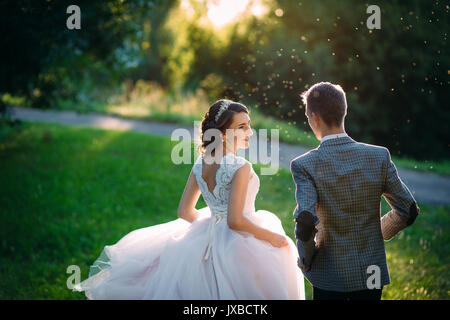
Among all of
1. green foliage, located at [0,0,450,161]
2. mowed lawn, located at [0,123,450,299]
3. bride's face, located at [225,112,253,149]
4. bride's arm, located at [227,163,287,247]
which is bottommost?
mowed lawn, located at [0,123,450,299]

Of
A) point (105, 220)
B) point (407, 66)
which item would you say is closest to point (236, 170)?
point (105, 220)

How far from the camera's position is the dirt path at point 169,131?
7.49 metres

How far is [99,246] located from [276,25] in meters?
10.7

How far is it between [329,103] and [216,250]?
3.90 feet

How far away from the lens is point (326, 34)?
1270cm

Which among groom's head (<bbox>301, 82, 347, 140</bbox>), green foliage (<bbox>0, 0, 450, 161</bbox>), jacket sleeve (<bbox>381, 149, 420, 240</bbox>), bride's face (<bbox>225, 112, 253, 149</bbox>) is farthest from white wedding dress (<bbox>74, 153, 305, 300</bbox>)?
green foliage (<bbox>0, 0, 450, 161</bbox>)

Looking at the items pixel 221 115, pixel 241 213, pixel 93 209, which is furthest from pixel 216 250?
pixel 93 209

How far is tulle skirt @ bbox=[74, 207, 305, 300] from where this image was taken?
254cm

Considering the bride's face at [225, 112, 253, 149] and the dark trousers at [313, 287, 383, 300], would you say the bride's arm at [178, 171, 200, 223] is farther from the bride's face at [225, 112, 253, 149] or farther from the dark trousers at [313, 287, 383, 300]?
the dark trousers at [313, 287, 383, 300]

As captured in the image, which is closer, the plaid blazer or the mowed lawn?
the plaid blazer

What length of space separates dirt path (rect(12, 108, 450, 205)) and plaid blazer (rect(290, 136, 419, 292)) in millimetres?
4837

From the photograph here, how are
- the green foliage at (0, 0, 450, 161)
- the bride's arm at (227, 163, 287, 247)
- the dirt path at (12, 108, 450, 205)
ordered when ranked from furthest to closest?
the dirt path at (12, 108, 450, 205)
the green foliage at (0, 0, 450, 161)
the bride's arm at (227, 163, 287, 247)

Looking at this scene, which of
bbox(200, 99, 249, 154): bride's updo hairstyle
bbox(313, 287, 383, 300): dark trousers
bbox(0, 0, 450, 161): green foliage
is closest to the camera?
bbox(313, 287, 383, 300): dark trousers
